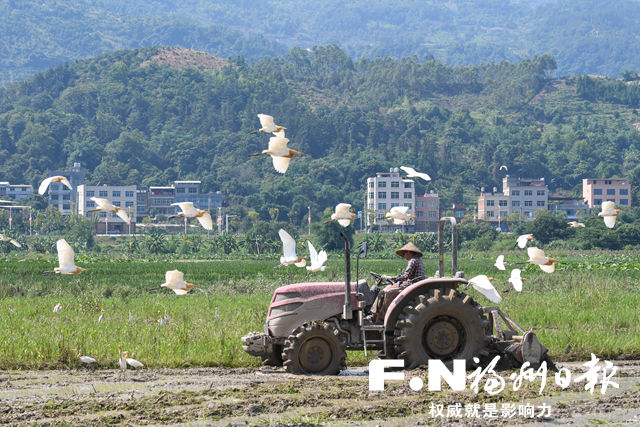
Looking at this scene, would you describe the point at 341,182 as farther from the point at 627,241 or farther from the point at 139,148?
the point at 627,241

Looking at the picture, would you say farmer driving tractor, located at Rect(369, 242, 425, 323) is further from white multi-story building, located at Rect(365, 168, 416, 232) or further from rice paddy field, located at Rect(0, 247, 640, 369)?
white multi-story building, located at Rect(365, 168, 416, 232)

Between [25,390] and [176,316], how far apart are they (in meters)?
7.45

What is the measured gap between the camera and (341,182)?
551ft

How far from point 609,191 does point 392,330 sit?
146m

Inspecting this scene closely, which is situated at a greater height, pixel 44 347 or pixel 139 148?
pixel 139 148

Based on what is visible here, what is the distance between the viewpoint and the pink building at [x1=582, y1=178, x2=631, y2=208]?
149 m

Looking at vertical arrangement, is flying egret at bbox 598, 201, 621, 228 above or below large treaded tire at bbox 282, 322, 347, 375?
above

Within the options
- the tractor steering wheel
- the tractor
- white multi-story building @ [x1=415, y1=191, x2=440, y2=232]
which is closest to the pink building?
white multi-story building @ [x1=415, y1=191, x2=440, y2=232]

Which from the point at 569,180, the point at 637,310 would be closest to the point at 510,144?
the point at 569,180

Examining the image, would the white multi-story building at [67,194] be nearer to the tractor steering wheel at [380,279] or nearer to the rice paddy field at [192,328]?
the rice paddy field at [192,328]

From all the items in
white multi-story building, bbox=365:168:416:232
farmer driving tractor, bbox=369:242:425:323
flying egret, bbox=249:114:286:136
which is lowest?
farmer driving tractor, bbox=369:242:425:323

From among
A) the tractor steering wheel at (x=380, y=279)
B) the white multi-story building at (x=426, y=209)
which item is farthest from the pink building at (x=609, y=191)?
the tractor steering wheel at (x=380, y=279)

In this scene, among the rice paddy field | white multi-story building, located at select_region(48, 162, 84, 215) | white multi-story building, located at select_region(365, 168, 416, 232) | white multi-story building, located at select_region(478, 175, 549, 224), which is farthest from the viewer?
white multi-story building, located at select_region(48, 162, 84, 215)

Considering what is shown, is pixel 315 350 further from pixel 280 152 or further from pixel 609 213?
pixel 609 213
